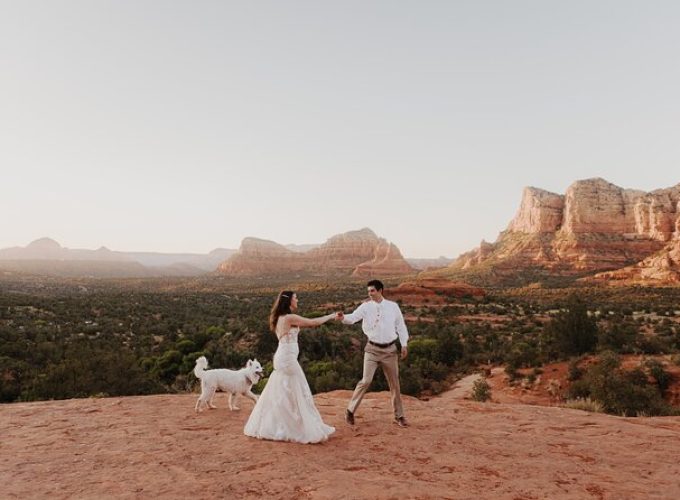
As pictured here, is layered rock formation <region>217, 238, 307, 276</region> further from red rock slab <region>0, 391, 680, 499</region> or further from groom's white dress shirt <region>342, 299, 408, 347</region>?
groom's white dress shirt <region>342, 299, 408, 347</region>

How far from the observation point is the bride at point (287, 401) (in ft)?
17.7

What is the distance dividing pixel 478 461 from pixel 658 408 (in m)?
7.21

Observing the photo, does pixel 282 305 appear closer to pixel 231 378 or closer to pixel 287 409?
pixel 287 409

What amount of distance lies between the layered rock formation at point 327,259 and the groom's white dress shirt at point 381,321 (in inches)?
4333

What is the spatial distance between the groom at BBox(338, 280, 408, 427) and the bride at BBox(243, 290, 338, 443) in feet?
2.07

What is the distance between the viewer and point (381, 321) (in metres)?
6.09

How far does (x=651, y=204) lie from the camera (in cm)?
7512

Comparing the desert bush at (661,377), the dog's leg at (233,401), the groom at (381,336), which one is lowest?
the desert bush at (661,377)

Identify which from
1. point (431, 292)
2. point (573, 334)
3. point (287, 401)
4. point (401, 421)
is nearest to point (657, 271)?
point (431, 292)

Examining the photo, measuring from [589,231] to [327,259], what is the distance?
78952mm

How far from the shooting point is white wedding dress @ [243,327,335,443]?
540cm

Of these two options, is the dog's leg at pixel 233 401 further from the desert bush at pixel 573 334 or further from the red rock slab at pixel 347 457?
the desert bush at pixel 573 334

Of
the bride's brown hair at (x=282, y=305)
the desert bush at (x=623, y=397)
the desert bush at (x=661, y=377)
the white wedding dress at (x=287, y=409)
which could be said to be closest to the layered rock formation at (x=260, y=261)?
the desert bush at (x=661, y=377)

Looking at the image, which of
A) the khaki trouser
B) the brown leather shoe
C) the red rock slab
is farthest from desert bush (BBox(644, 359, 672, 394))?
the khaki trouser
